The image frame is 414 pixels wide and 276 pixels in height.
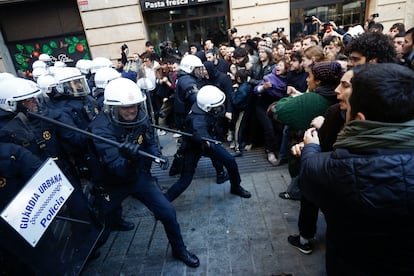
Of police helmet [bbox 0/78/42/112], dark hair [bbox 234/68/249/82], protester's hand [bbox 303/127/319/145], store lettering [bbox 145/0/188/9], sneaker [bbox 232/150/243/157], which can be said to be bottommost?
sneaker [bbox 232/150/243/157]

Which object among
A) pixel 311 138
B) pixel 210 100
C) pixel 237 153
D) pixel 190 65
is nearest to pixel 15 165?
pixel 210 100

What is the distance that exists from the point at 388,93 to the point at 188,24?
1044 centimetres

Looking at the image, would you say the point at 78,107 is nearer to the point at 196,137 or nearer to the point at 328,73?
the point at 196,137

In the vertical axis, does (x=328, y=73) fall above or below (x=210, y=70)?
above

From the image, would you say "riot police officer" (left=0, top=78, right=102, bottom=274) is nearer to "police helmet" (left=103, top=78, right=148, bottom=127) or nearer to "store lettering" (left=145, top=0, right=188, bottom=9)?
"police helmet" (left=103, top=78, right=148, bottom=127)

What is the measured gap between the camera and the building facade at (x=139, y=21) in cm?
981

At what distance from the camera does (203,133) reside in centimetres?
347

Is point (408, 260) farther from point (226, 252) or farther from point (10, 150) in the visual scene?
point (10, 150)

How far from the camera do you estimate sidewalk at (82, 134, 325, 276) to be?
2746 mm

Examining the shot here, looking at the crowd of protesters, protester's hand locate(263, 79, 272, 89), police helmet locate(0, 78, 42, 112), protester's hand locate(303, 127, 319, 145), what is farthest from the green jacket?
police helmet locate(0, 78, 42, 112)

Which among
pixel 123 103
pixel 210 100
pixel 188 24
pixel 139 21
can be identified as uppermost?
pixel 139 21

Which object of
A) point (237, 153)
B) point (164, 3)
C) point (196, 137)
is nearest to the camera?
point (196, 137)

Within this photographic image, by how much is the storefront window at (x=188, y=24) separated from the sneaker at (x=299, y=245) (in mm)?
9168

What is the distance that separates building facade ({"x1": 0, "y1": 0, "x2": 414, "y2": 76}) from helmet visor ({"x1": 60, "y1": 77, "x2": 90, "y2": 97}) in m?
6.68
